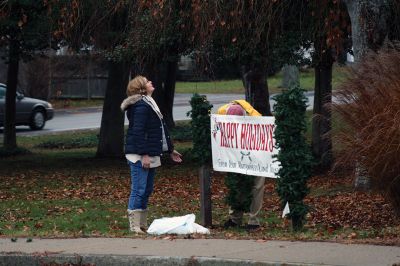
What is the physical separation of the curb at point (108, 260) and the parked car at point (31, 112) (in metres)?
22.4

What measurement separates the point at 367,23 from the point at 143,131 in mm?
4658

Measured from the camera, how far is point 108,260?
8609 millimetres

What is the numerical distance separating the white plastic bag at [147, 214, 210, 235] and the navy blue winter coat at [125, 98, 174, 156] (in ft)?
2.63

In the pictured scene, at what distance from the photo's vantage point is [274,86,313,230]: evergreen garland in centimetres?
938

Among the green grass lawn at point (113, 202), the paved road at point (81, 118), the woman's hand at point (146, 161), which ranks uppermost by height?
the woman's hand at point (146, 161)

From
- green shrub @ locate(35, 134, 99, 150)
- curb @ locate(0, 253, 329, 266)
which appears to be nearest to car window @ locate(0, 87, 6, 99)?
green shrub @ locate(35, 134, 99, 150)

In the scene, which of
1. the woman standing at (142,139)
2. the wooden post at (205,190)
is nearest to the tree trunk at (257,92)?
the wooden post at (205,190)

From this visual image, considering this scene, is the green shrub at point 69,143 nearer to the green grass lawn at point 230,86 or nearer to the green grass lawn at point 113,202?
the green grass lawn at point 113,202

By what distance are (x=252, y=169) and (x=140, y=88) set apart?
5.15 feet

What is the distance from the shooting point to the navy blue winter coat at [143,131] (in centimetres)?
1023

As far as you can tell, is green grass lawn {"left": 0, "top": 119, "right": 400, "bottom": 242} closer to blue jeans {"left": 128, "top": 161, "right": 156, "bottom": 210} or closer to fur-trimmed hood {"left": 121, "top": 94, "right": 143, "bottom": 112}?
blue jeans {"left": 128, "top": 161, "right": 156, "bottom": 210}

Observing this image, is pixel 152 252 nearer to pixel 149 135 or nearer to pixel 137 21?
pixel 149 135

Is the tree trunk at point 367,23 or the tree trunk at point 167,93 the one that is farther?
the tree trunk at point 167,93

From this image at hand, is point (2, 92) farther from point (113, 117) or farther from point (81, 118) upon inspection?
point (113, 117)
